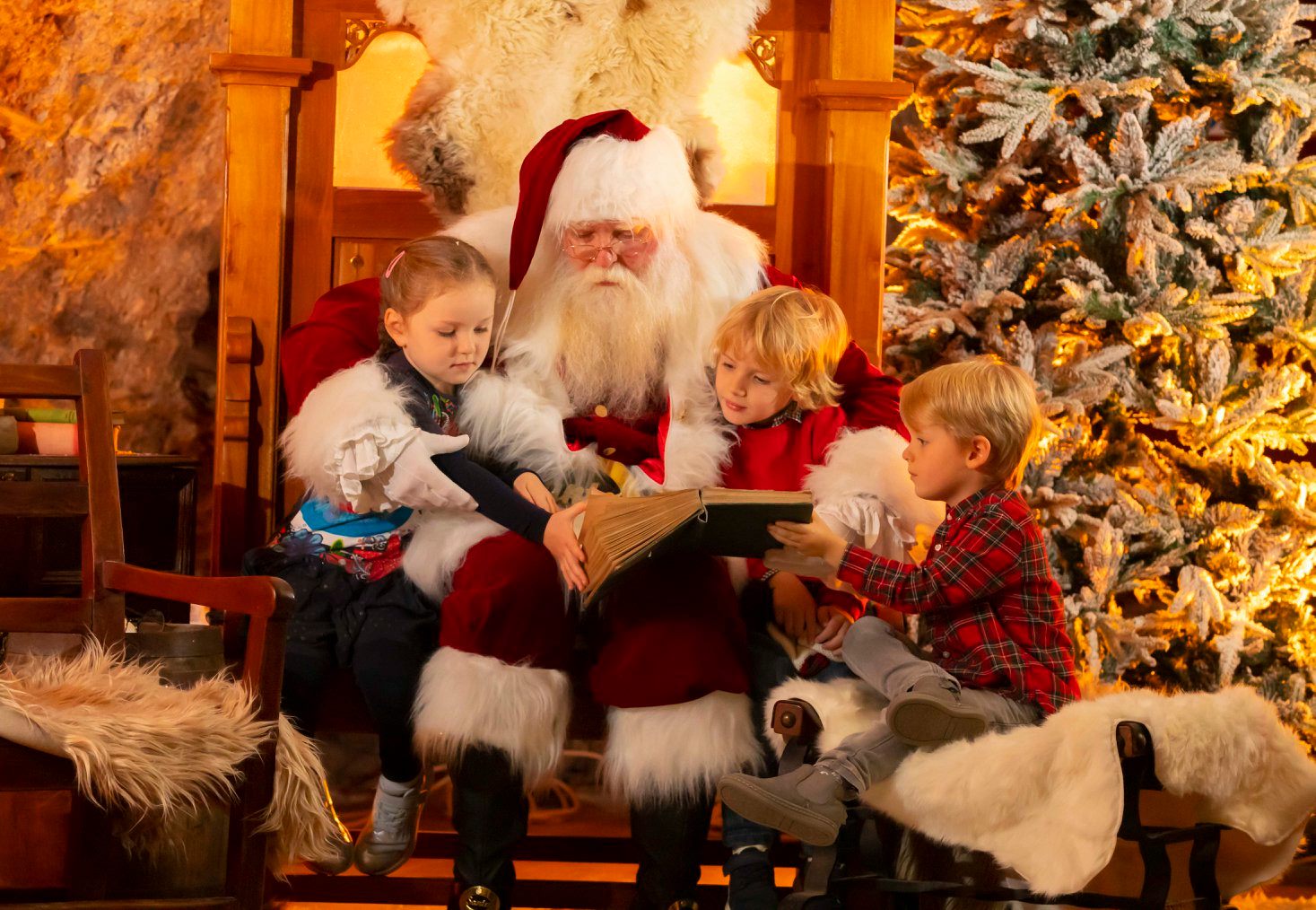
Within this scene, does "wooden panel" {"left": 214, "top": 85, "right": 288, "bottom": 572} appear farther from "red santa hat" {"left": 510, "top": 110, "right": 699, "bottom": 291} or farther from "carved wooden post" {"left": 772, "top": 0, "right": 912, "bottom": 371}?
"carved wooden post" {"left": 772, "top": 0, "right": 912, "bottom": 371}

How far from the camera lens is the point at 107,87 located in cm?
367

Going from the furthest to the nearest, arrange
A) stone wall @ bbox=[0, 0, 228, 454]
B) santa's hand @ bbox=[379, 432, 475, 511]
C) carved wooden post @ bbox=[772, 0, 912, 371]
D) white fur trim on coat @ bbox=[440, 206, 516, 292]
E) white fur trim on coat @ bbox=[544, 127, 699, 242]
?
stone wall @ bbox=[0, 0, 228, 454] < carved wooden post @ bbox=[772, 0, 912, 371] < white fur trim on coat @ bbox=[440, 206, 516, 292] < white fur trim on coat @ bbox=[544, 127, 699, 242] < santa's hand @ bbox=[379, 432, 475, 511]

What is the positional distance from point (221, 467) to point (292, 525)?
24.0 inches

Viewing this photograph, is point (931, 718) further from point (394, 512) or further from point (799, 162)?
point (799, 162)

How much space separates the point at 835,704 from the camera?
2.02 meters

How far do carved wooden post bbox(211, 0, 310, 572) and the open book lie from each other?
122 centimetres

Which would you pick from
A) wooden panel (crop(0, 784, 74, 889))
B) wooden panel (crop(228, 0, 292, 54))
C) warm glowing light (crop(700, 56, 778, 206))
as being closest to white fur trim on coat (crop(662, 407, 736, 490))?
warm glowing light (crop(700, 56, 778, 206))

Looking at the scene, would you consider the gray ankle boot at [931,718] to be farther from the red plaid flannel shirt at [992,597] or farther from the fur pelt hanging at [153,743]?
the fur pelt hanging at [153,743]

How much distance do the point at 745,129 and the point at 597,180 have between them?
0.78 meters

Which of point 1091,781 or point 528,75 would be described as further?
point 528,75

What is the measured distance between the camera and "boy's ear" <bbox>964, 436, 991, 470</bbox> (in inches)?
81.5

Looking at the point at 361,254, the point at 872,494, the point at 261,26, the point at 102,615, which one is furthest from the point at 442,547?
the point at 261,26

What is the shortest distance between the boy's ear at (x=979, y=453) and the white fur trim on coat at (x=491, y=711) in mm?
789

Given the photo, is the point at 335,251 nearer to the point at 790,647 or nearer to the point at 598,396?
the point at 598,396
